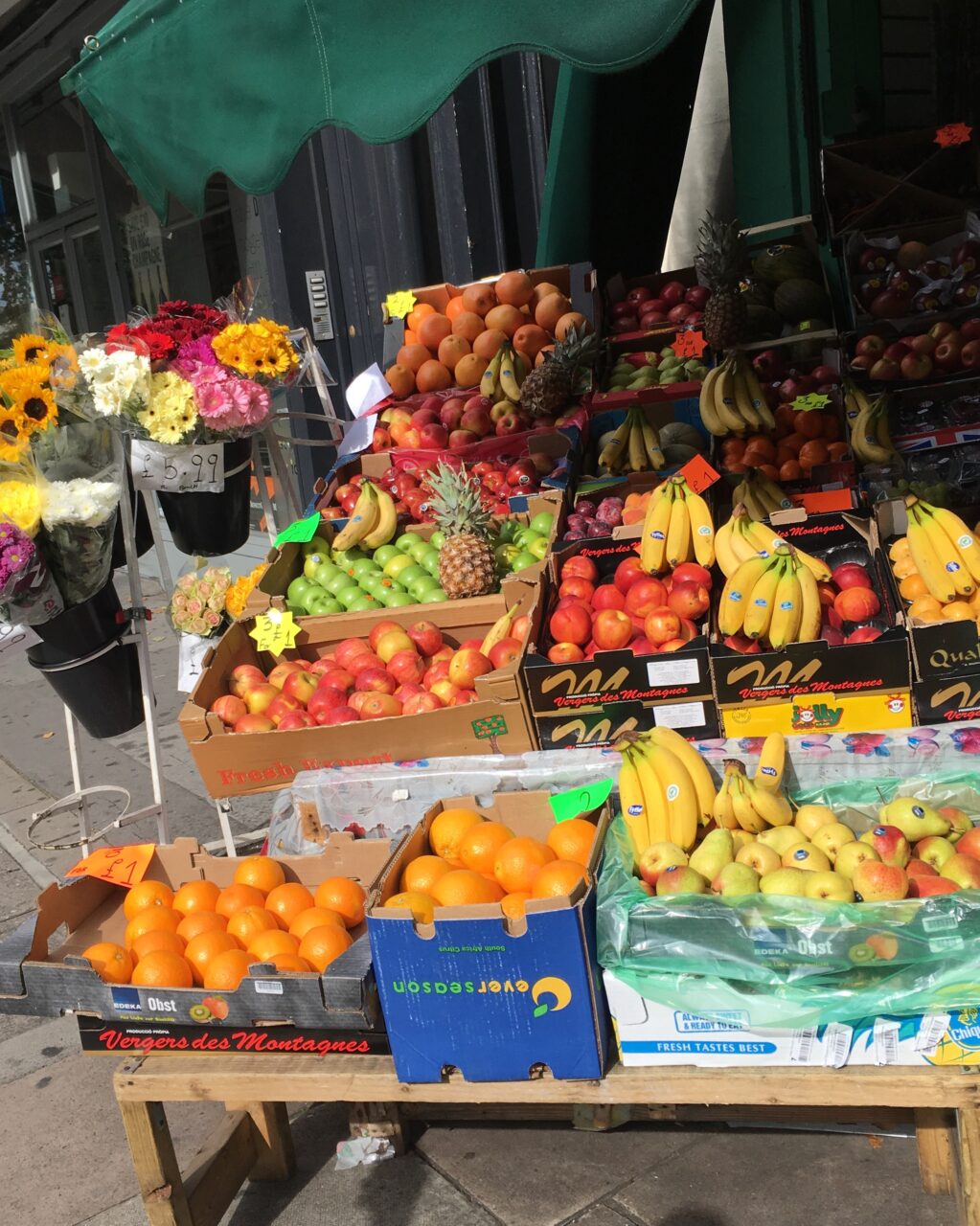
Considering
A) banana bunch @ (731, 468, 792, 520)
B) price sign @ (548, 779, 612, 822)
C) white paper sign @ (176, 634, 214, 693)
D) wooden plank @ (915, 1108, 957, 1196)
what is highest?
banana bunch @ (731, 468, 792, 520)

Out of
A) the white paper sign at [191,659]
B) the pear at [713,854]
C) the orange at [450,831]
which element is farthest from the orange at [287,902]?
the white paper sign at [191,659]

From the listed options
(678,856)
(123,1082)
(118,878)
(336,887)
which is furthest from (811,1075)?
(118,878)

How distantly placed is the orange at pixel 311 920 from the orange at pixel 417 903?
0.29m

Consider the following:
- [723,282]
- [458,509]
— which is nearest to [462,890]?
[458,509]

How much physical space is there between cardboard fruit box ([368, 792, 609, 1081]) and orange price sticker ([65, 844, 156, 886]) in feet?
3.13

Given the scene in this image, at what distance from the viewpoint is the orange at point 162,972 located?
2.55 m

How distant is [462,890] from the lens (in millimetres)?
2482

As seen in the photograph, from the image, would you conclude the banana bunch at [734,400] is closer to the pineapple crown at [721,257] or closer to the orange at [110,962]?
the pineapple crown at [721,257]

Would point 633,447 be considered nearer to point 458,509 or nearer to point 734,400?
point 734,400

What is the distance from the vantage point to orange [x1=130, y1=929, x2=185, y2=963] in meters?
2.65

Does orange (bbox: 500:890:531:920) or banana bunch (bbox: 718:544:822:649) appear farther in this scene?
banana bunch (bbox: 718:544:822:649)

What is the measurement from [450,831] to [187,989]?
73 centimetres

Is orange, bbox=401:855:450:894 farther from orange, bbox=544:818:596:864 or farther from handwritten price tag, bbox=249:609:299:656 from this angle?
handwritten price tag, bbox=249:609:299:656

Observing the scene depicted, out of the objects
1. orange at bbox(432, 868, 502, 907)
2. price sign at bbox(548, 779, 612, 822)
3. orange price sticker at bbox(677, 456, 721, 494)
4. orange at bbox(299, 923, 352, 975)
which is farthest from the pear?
orange price sticker at bbox(677, 456, 721, 494)
